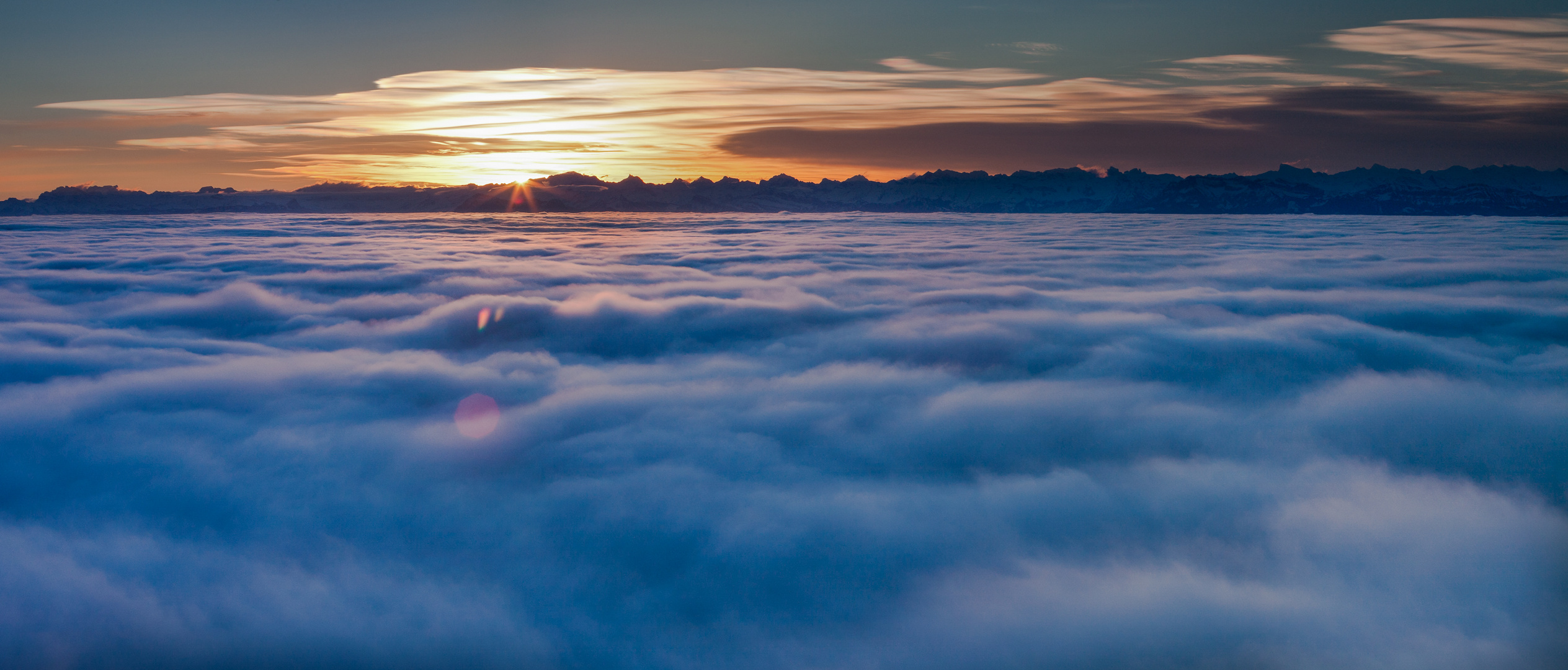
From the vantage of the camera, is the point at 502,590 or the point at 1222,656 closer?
the point at 1222,656

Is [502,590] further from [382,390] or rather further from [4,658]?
[382,390]

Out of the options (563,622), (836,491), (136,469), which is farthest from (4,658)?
(836,491)

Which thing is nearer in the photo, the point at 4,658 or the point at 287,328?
the point at 4,658

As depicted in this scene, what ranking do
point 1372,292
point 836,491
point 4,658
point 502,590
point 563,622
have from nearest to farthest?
point 4,658 < point 563,622 < point 502,590 < point 836,491 < point 1372,292

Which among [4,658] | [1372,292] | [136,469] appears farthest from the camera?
[1372,292]

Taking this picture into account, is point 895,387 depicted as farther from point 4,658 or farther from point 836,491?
point 4,658

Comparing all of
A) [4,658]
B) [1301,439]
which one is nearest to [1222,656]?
[1301,439]
